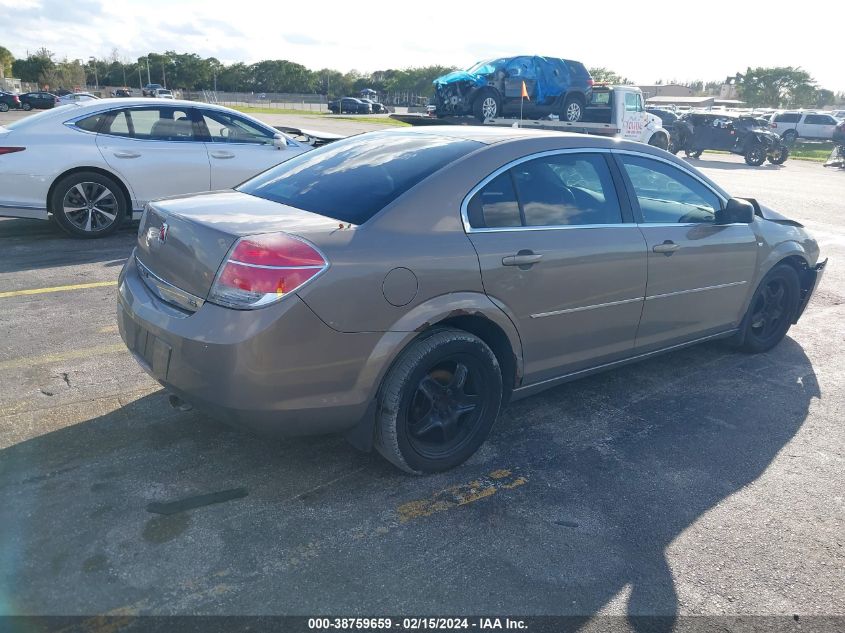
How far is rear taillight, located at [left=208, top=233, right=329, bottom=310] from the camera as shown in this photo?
2719mm

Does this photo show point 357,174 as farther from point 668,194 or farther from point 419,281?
point 668,194

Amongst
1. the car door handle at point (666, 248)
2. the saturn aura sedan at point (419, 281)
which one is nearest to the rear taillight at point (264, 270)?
the saturn aura sedan at point (419, 281)

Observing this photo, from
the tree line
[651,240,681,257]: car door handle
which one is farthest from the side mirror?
the tree line

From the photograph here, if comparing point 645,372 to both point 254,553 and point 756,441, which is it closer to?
point 756,441

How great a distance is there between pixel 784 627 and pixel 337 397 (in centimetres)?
189

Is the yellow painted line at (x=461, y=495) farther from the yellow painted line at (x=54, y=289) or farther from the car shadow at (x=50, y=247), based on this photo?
the car shadow at (x=50, y=247)

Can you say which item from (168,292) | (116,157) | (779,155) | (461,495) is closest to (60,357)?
(168,292)

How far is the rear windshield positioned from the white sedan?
4451 millimetres

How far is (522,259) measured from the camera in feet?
11.1

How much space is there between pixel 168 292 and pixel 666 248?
2.79 meters

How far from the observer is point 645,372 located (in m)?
4.80

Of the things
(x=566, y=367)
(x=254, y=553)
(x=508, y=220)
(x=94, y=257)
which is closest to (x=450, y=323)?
(x=508, y=220)

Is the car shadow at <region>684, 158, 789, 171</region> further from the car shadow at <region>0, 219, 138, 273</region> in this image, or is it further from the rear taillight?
the rear taillight

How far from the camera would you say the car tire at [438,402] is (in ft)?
10.0
